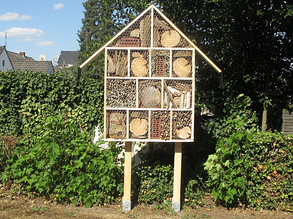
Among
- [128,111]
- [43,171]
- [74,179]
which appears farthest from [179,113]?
[43,171]

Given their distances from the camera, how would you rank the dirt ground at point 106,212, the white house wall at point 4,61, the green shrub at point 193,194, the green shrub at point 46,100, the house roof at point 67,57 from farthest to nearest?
1. the house roof at point 67,57
2. the white house wall at point 4,61
3. the green shrub at point 46,100
4. the green shrub at point 193,194
5. the dirt ground at point 106,212

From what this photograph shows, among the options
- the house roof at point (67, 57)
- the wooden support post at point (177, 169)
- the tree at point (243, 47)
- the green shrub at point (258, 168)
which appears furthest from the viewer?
the house roof at point (67, 57)

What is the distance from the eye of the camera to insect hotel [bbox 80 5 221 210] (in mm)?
4828

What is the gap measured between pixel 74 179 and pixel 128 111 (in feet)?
4.88

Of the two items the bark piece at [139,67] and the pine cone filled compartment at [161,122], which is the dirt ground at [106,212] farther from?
the bark piece at [139,67]

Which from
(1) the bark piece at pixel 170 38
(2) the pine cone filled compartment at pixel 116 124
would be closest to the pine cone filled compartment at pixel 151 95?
(2) the pine cone filled compartment at pixel 116 124

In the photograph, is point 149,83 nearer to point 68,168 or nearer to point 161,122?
point 161,122

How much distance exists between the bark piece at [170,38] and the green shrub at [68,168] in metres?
2.05

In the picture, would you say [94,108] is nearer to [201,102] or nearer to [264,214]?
[201,102]

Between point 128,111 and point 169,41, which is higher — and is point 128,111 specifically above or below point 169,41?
below

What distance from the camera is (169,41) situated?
191 inches

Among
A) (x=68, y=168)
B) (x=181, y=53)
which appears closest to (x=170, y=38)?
(x=181, y=53)

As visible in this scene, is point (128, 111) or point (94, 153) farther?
point (94, 153)

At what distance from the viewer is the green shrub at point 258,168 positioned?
5.16m
